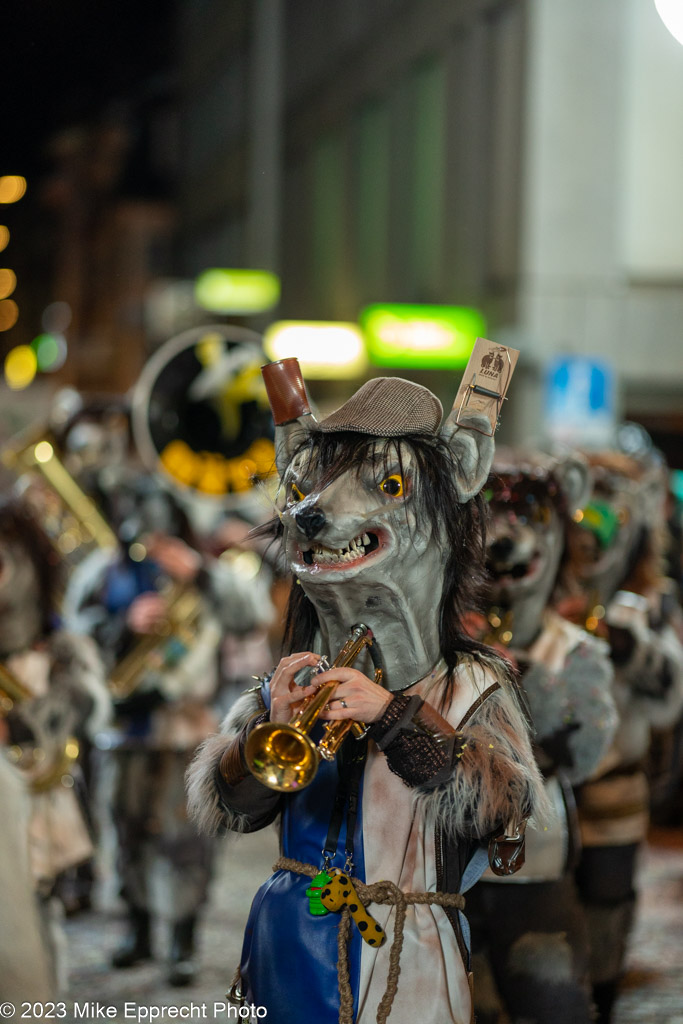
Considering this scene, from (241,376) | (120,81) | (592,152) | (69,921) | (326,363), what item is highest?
(120,81)

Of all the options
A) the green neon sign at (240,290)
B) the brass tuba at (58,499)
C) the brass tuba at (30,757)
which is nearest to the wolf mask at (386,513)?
the brass tuba at (30,757)

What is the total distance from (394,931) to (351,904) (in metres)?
0.10

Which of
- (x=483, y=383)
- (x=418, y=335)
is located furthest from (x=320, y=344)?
(x=483, y=383)

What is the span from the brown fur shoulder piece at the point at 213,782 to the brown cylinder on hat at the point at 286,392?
0.60 m

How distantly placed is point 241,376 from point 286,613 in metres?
2.63

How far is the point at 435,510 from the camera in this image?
8.86 ft

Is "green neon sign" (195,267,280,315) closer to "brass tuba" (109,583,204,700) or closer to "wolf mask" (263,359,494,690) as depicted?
"brass tuba" (109,583,204,700)

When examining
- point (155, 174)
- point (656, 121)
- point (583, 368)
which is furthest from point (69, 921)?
point (155, 174)

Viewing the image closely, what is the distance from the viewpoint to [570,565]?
4.30 meters

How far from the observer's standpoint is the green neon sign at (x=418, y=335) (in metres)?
15.8

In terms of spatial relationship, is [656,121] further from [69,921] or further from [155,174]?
[69,921]

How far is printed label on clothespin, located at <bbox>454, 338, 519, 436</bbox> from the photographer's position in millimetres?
2750

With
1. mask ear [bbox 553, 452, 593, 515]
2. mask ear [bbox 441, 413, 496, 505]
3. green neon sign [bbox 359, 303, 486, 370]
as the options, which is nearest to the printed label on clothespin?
mask ear [bbox 441, 413, 496, 505]

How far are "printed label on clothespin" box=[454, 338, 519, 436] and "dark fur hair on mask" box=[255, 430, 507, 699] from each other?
9 centimetres
